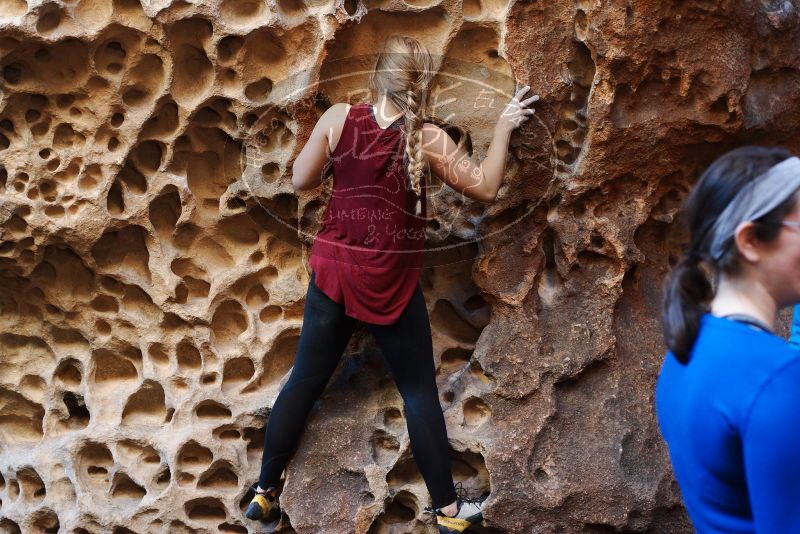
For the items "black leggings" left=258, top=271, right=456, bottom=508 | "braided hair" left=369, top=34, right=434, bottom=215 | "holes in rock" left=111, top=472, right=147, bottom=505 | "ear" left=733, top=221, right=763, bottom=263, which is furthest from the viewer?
"holes in rock" left=111, top=472, right=147, bottom=505

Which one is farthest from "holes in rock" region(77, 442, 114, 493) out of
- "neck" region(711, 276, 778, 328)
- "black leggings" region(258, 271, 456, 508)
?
"neck" region(711, 276, 778, 328)

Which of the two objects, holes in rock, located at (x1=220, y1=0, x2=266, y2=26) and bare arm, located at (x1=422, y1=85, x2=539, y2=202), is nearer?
bare arm, located at (x1=422, y1=85, x2=539, y2=202)

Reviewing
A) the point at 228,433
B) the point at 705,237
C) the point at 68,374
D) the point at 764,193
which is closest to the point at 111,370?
the point at 68,374

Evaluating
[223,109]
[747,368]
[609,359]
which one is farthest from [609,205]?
[747,368]

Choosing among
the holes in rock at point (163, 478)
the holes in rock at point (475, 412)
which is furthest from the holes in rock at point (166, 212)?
the holes in rock at point (475, 412)

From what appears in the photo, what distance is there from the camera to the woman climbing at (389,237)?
110 inches

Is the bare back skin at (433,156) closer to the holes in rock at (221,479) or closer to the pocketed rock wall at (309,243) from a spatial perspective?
the pocketed rock wall at (309,243)

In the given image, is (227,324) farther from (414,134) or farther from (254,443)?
(414,134)

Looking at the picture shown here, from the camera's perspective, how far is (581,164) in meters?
3.09

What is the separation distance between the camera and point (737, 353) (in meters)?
1.52

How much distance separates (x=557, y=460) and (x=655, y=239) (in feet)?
2.73

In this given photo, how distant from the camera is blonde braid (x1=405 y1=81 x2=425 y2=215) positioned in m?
2.78

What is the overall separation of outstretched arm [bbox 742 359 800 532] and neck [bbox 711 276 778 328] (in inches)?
6.2
